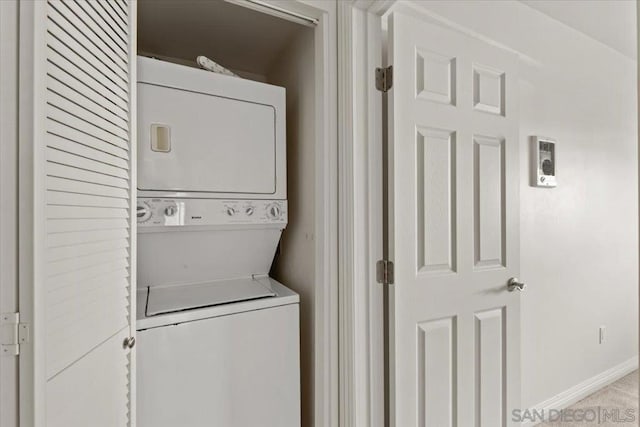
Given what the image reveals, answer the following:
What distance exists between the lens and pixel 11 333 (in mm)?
645

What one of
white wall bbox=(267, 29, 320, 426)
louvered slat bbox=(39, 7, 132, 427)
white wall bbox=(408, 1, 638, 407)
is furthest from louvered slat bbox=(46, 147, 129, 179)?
white wall bbox=(408, 1, 638, 407)

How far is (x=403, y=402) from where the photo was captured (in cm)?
129

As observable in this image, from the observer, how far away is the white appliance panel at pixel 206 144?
1.27 m

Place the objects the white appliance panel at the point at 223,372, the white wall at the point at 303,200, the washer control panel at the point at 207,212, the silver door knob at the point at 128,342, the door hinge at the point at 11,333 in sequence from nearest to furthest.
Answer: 1. the door hinge at the point at 11,333
2. the silver door knob at the point at 128,342
3. the white appliance panel at the point at 223,372
4. the washer control panel at the point at 207,212
5. the white wall at the point at 303,200

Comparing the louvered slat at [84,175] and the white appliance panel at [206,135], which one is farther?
the white appliance panel at [206,135]

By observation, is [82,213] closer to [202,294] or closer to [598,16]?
[202,294]

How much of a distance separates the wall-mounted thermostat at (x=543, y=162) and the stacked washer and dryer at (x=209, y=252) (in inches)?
61.8

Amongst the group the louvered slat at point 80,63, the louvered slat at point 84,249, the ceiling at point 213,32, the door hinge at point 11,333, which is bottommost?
the door hinge at point 11,333

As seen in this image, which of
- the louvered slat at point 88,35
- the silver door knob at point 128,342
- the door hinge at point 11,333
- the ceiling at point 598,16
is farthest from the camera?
the ceiling at point 598,16

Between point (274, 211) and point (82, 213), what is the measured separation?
806 mm

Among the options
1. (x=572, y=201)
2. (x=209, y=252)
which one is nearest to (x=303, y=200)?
(x=209, y=252)

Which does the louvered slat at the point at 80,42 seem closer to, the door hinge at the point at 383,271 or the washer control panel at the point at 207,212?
the washer control panel at the point at 207,212

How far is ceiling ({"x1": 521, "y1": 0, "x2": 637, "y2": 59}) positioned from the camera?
194cm

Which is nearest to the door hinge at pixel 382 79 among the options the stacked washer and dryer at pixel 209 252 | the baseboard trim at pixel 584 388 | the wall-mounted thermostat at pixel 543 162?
the stacked washer and dryer at pixel 209 252
